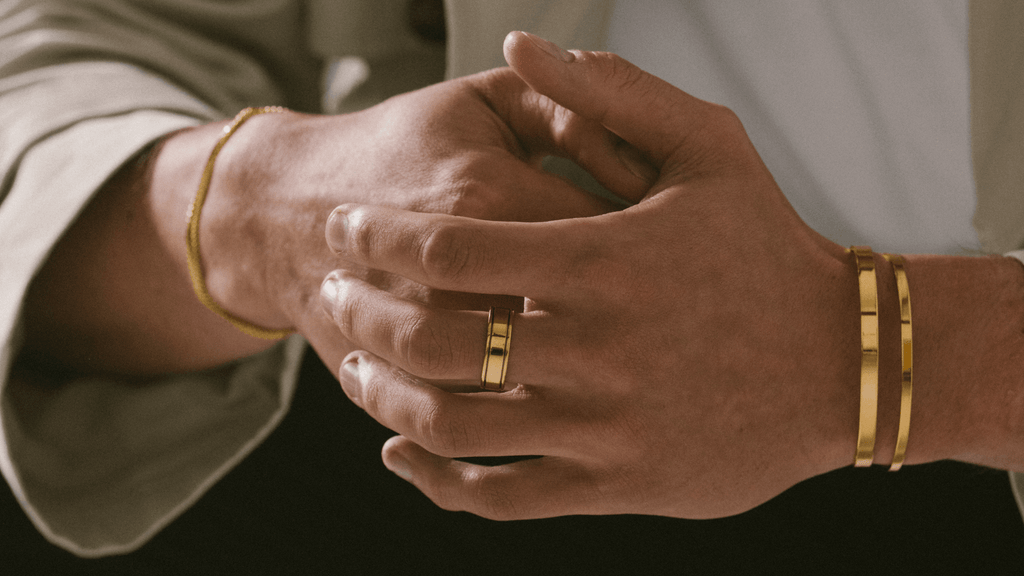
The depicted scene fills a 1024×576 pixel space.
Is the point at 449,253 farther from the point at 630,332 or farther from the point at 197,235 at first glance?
the point at 197,235

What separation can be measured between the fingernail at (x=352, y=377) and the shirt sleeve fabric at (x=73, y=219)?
292 millimetres

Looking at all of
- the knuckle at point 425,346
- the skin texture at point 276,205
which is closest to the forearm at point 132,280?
the skin texture at point 276,205

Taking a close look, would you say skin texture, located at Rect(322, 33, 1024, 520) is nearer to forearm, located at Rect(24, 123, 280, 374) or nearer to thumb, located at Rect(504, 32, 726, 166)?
thumb, located at Rect(504, 32, 726, 166)

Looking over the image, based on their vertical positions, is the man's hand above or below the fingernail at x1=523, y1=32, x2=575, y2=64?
below

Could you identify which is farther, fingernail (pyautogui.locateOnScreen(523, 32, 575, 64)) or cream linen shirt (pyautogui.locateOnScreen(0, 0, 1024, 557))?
cream linen shirt (pyautogui.locateOnScreen(0, 0, 1024, 557))

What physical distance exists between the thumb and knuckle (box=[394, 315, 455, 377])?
193 millimetres

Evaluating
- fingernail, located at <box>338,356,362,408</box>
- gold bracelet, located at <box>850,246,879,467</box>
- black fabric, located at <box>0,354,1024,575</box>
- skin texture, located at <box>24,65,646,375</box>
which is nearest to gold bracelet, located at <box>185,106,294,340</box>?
skin texture, located at <box>24,65,646,375</box>

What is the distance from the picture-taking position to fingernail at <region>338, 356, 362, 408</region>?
1.57 ft

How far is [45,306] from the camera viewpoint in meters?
0.66

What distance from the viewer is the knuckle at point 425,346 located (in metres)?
0.41

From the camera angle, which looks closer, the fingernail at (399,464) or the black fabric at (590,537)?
the fingernail at (399,464)

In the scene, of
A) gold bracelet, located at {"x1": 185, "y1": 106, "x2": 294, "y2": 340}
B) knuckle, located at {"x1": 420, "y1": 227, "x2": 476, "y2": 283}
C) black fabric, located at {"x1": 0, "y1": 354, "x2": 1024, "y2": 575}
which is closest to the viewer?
knuckle, located at {"x1": 420, "y1": 227, "x2": 476, "y2": 283}

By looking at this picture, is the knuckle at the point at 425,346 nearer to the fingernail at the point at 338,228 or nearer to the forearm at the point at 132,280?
the fingernail at the point at 338,228

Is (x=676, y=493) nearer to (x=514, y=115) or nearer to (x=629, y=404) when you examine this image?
(x=629, y=404)
